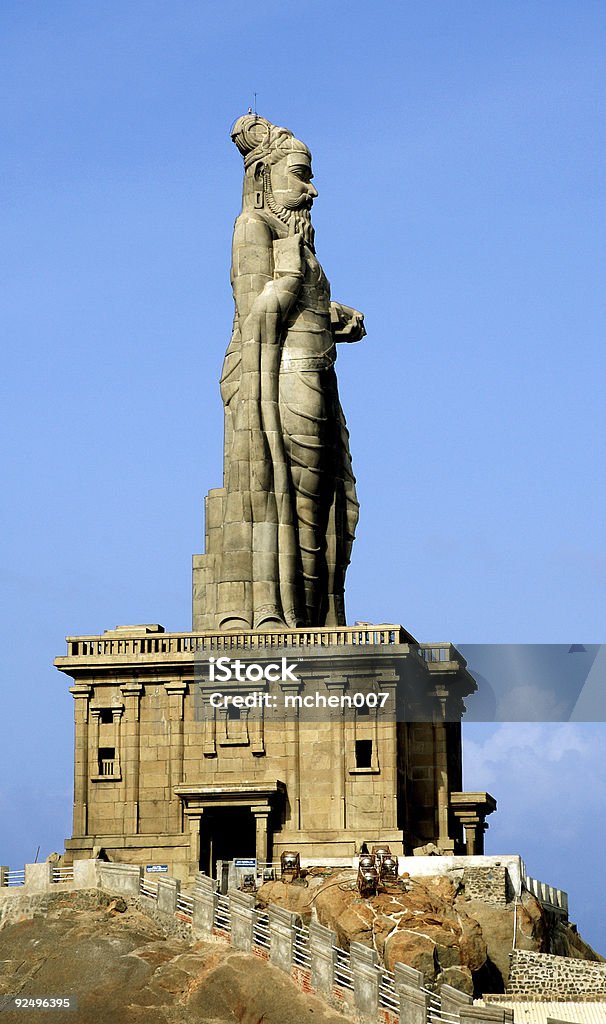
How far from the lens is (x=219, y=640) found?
72250 millimetres

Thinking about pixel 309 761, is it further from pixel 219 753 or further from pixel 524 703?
pixel 524 703

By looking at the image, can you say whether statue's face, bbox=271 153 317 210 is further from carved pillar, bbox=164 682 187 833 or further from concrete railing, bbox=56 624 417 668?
carved pillar, bbox=164 682 187 833

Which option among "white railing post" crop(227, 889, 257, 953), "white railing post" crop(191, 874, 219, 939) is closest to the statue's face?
"white railing post" crop(191, 874, 219, 939)

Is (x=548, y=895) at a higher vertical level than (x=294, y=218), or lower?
lower

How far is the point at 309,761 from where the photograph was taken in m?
70.6

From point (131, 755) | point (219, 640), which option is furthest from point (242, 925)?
point (219, 640)

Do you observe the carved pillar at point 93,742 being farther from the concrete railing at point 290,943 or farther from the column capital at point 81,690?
the concrete railing at point 290,943

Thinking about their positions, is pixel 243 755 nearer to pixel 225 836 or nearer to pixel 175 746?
pixel 175 746

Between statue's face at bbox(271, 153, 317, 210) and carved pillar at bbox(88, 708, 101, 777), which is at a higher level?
statue's face at bbox(271, 153, 317, 210)

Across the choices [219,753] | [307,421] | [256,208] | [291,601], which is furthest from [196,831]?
[256,208]

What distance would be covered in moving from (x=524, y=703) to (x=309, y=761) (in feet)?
24.5

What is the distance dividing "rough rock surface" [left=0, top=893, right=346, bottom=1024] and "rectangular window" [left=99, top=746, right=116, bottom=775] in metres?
9.52

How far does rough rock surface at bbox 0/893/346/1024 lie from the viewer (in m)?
57.0

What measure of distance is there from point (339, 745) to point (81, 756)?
24.9ft
